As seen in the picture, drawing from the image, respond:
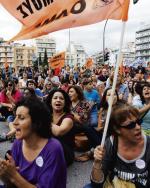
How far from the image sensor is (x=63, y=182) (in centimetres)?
252

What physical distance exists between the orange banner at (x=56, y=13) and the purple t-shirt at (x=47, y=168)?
1308 mm

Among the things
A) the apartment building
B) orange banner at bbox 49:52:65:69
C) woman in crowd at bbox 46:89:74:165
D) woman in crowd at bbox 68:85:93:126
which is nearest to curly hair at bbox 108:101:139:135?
woman in crowd at bbox 46:89:74:165

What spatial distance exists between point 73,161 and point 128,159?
2696 mm

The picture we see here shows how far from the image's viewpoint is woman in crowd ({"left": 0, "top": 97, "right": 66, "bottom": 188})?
2.38 metres

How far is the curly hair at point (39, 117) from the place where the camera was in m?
2.56

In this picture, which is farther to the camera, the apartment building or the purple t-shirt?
the apartment building

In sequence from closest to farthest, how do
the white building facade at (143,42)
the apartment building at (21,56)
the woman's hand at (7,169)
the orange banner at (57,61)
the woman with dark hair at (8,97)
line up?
the woman's hand at (7,169) → the woman with dark hair at (8,97) → the orange banner at (57,61) → the white building facade at (143,42) → the apartment building at (21,56)

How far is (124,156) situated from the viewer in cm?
254

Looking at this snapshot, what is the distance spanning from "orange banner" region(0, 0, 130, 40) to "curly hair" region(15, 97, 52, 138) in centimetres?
100

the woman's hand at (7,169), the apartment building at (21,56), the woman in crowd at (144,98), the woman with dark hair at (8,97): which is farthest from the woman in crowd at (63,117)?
the apartment building at (21,56)

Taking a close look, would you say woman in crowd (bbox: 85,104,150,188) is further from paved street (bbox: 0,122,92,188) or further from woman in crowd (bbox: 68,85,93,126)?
woman in crowd (bbox: 68,85,93,126)

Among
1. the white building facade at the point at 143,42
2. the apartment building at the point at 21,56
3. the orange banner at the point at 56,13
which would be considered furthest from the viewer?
the apartment building at the point at 21,56

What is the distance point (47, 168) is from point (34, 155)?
156mm

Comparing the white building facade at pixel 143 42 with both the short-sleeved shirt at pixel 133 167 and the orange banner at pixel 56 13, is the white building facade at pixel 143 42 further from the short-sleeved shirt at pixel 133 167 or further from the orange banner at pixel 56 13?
the short-sleeved shirt at pixel 133 167
